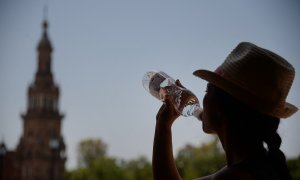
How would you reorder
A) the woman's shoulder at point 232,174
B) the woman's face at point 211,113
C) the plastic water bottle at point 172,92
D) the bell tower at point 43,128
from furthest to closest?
the bell tower at point 43,128
the plastic water bottle at point 172,92
the woman's face at point 211,113
the woman's shoulder at point 232,174

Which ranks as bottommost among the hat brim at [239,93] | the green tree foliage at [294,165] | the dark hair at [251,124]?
the green tree foliage at [294,165]

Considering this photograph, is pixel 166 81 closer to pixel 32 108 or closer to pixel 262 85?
pixel 262 85

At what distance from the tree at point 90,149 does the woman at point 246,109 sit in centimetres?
3796

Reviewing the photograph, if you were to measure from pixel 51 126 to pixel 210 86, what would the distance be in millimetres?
30452

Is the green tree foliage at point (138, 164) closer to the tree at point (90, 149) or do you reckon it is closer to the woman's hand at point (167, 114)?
the tree at point (90, 149)

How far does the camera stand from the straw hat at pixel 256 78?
968 mm

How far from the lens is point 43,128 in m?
30.5

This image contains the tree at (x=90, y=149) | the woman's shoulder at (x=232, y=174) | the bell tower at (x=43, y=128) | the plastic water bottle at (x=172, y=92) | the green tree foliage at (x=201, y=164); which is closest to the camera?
the woman's shoulder at (x=232, y=174)

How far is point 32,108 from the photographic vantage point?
103 feet

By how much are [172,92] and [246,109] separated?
203 mm

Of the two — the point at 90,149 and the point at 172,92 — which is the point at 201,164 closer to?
the point at 90,149

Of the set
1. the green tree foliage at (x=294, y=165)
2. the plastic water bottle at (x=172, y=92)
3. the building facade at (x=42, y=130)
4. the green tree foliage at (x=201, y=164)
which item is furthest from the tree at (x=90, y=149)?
the plastic water bottle at (x=172, y=92)

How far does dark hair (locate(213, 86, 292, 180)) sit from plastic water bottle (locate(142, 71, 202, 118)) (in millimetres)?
121

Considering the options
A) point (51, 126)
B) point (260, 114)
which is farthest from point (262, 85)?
point (51, 126)
